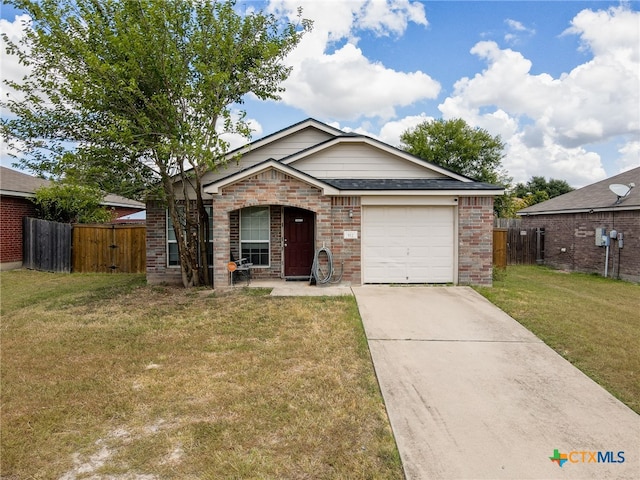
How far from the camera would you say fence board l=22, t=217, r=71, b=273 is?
570 inches

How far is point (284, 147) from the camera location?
40.3 ft

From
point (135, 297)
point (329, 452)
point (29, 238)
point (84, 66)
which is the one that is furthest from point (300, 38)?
point (29, 238)

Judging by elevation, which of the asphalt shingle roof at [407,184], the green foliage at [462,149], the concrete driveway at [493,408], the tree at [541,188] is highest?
the green foliage at [462,149]

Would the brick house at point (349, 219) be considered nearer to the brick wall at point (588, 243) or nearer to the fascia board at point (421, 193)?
the fascia board at point (421, 193)

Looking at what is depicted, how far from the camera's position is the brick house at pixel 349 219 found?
1017 centimetres

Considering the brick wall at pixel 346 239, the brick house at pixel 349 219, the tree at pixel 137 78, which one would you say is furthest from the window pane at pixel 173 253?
the brick wall at pixel 346 239

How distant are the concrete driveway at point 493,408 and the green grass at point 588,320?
271mm

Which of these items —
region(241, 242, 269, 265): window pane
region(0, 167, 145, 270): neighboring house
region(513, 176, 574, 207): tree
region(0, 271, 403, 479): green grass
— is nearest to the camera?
region(0, 271, 403, 479): green grass

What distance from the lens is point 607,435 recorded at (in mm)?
3566

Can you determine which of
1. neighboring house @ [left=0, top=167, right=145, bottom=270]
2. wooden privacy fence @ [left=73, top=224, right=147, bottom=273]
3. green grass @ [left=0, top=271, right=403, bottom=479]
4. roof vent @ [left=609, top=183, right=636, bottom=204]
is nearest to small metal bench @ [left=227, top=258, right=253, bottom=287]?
green grass @ [left=0, top=271, right=403, bottom=479]

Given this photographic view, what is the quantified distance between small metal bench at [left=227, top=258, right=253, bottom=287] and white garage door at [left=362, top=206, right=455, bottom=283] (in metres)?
3.25

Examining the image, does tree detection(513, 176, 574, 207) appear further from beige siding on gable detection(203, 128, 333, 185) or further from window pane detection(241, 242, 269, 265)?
window pane detection(241, 242, 269, 265)

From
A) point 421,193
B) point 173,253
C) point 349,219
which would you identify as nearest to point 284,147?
point 349,219

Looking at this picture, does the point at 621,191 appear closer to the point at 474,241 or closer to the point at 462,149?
the point at 474,241
